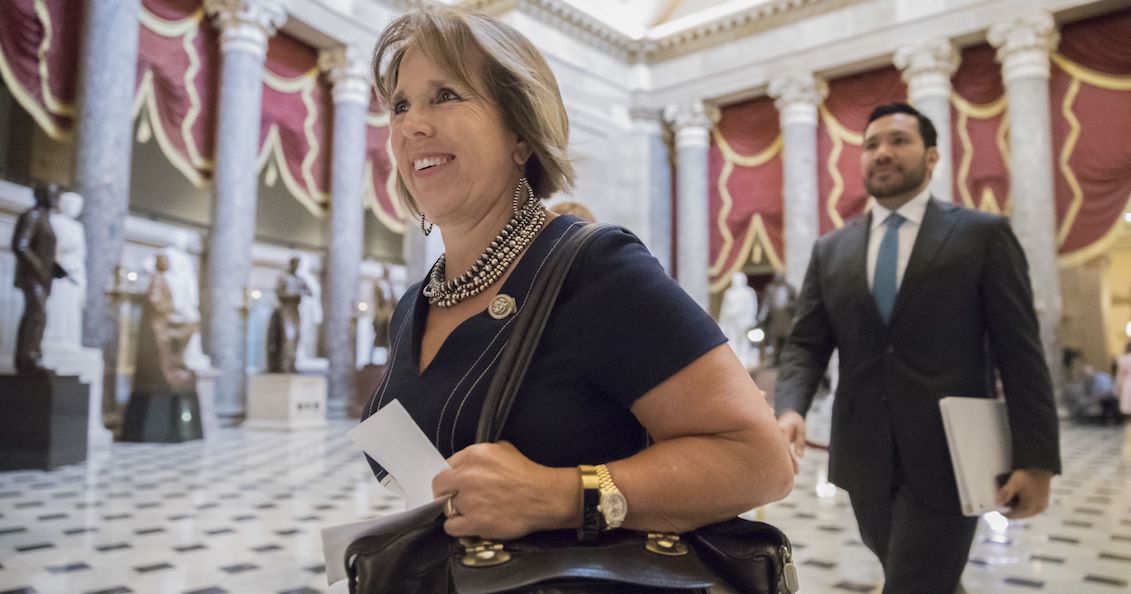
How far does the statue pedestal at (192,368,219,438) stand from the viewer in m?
11.2

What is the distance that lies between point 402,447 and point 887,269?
1.82m

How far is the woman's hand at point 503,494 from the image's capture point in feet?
2.88

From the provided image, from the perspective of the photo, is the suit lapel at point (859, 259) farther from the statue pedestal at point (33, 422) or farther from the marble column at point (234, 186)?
the marble column at point (234, 186)

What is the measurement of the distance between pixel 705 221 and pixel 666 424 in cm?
1804

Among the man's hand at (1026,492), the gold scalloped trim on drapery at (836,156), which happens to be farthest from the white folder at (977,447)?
the gold scalloped trim on drapery at (836,156)

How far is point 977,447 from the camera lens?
6.56ft

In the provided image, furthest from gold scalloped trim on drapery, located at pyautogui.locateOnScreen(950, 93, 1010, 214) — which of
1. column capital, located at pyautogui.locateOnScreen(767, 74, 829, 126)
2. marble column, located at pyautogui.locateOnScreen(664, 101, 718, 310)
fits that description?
marble column, located at pyautogui.locateOnScreen(664, 101, 718, 310)

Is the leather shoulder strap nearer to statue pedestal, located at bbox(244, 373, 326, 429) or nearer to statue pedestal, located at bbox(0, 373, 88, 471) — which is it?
statue pedestal, located at bbox(0, 373, 88, 471)

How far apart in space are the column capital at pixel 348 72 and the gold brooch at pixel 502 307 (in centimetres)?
1478

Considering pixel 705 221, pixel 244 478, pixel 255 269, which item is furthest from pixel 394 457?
pixel 255 269

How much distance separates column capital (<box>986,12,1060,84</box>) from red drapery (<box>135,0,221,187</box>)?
46.5 ft

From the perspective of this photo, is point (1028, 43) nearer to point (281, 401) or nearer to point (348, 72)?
point (348, 72)

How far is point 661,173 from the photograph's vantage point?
1920 centimetres

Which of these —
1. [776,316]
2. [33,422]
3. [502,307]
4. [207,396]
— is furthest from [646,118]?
[502,307]
